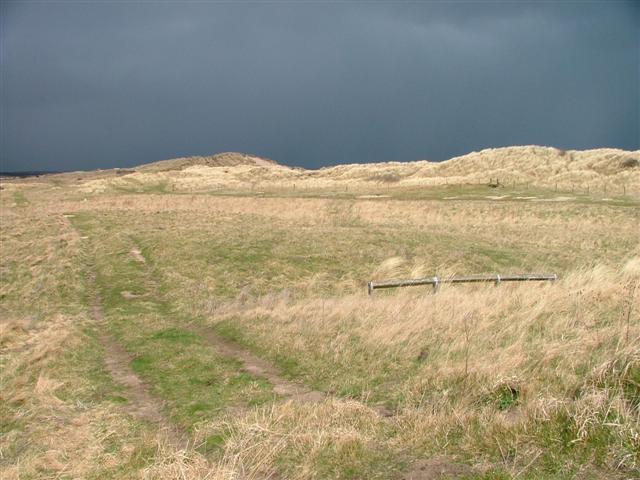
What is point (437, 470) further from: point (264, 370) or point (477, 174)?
point (477, 174)

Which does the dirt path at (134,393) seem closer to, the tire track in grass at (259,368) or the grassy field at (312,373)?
the grassy field at (312,373)

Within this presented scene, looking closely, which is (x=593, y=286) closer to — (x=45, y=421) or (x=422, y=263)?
(x=45, y=421)

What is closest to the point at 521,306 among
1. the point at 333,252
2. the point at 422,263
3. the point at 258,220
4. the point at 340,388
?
the point at 340,388

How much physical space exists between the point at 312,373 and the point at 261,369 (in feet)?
4.73

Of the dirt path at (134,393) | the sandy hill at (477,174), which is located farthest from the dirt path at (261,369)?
the sandy hill at (477,174)

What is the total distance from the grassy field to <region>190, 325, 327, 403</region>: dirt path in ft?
0.22

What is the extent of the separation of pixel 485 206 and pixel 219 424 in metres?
45.5

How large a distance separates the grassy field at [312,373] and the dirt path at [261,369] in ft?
0.22

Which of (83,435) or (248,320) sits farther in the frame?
(248,320)

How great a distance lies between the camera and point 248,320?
15.8m

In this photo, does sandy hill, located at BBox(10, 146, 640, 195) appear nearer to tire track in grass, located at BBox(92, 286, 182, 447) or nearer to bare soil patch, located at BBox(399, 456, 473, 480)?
tire track in grass, located at BBox(92, 286, 182, 447)

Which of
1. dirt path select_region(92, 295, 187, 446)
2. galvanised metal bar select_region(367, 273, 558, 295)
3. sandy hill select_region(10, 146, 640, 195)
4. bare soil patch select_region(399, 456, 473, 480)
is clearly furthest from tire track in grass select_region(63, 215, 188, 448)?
sandy hill select_region(10, 146, 640, 195)

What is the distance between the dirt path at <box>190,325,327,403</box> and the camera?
9.41 metres

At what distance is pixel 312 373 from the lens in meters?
10.6
